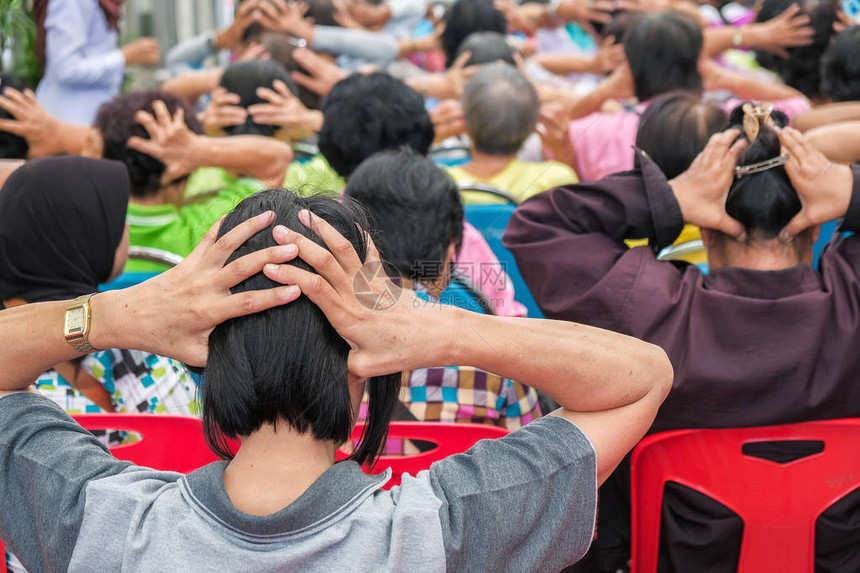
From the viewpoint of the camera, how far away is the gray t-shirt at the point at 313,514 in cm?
104

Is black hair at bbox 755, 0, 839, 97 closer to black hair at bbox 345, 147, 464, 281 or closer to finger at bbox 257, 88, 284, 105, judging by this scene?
finger at bbox 257, 88, 284, 105

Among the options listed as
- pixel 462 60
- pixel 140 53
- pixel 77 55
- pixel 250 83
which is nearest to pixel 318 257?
pixel 250 83

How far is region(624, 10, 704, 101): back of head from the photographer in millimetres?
3604

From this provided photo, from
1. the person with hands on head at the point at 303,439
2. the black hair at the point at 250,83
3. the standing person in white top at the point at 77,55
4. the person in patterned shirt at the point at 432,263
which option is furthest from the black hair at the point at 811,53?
the person with hands on head at the point at 303,439

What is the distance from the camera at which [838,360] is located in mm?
1614

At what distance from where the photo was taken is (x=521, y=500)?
1089mm

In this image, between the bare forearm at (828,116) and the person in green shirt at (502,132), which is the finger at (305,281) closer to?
the person in green shirt at (502,132)

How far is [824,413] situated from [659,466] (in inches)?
12.0

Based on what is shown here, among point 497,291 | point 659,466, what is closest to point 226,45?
point 497,291

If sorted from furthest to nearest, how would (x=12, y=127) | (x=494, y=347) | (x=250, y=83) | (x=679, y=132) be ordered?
1. (x=250, y=83)
2. (x=12, y=127)
3. (x=679, y=132)
4. (x=494, y=347)

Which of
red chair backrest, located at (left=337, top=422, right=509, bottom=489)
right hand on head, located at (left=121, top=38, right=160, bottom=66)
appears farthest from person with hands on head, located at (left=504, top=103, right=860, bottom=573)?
right hand on head, located at (left=121, top=38, right=160, bottom=66)

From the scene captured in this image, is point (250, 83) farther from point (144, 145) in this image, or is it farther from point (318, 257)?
point (318, 257)

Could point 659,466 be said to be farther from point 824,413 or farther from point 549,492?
point 549,492

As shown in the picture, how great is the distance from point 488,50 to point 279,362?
358cm
